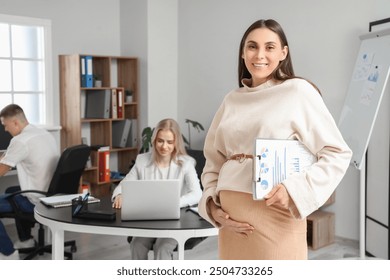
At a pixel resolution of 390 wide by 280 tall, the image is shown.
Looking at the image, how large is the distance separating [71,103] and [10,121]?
1.23 m

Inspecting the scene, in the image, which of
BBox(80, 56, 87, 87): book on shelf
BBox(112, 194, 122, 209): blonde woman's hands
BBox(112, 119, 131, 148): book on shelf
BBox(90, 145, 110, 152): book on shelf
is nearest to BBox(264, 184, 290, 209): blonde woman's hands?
BBox(112, 194, 122, 209): blonde woman's hands

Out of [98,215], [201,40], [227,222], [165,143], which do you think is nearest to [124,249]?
[165,143]

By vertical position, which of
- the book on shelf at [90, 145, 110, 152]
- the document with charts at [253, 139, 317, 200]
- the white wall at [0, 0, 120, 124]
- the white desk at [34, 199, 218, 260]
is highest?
the white wall at [0, 0, 120, 124]

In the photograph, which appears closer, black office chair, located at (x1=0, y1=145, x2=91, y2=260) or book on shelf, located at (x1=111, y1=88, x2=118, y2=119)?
black office chair, located at (x1=0, y1=145, x2=91, y2=260)

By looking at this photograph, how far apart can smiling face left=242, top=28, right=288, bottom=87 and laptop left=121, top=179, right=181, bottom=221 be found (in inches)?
42.8

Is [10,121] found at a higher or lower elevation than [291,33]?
lower

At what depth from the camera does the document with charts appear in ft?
3.37

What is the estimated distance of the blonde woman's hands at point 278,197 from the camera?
106 cm

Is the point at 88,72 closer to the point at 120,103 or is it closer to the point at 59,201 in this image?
the point at 120,103

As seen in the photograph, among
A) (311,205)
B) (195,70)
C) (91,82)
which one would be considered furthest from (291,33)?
(311,205)

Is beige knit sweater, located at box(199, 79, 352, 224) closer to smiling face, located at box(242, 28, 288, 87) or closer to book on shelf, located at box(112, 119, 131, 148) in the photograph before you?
smiling face, located at box(242, 28, 288, 87)

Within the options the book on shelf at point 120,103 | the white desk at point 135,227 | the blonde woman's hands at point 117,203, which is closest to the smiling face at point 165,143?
the blonde woman's hands at point 117,203

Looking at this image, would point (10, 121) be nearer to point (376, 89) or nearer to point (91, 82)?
point (91, 82)

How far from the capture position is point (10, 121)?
11.5ft
